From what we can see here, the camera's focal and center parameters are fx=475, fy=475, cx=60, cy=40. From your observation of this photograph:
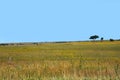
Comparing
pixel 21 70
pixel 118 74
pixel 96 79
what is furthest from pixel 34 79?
pixel 21 70

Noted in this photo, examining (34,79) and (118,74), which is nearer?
(34,79)

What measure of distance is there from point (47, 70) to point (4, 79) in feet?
19.6

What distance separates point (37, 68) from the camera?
78.1 feet

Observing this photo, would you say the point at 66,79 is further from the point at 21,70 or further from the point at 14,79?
the point at 21,70

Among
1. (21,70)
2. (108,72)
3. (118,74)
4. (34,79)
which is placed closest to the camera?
(34,79)

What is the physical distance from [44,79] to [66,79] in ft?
2.71

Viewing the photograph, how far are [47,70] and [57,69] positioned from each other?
27.7 inches

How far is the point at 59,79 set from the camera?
17969mm

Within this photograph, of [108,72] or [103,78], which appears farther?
[108,72]

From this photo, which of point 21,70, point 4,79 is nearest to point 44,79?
point 4,79

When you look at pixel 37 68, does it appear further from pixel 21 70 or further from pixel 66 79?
pixel 66 79

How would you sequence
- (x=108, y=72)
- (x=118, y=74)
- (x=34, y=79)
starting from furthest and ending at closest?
1. (x=108, y=72)
2. (x=118, y=74)
3. (x=34, y=79)

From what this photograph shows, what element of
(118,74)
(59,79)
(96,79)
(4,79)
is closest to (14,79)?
(4,79)

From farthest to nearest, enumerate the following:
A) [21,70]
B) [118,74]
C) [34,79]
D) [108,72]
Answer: [21,70], [108,72], [118,74], [34,79]
